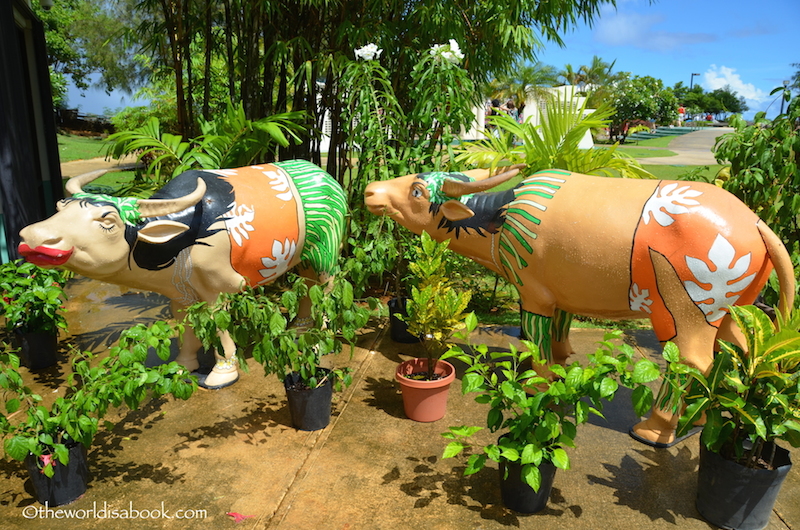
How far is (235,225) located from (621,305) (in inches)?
89.9

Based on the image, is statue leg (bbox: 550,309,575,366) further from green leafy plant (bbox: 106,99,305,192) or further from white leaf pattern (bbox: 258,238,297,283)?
green leafy plant (bbox: 106,99,305,192)

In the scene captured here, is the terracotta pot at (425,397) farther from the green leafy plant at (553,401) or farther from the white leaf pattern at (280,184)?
the white leaf pattern at (280,184)

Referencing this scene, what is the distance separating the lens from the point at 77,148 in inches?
843

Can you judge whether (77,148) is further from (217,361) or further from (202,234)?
(202,234)

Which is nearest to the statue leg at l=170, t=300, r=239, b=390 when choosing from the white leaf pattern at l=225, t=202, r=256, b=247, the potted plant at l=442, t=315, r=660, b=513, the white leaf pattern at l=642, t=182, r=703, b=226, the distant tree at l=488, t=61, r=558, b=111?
the white leaf pattern at l=225, t=202, r=256, b=247

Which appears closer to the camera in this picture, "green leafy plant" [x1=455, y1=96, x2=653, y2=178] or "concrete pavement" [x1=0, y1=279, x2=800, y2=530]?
"concrete pavement" [x1=0, y1=279, x2=800, y2=530]

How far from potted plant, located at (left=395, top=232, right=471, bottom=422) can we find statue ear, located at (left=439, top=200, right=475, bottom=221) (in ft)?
0.56

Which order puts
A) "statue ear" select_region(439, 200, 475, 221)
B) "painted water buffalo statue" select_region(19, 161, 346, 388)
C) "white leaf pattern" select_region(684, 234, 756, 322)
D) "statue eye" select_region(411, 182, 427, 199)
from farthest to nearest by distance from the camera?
"statue eye" select_region(411, 182, 427, 199) < "statue ear" select_region(439, 200, 475, 221) < "painted water buffalo statue" select_region(19, 161, 346, 388) < "white leaf pattern" select_region(684, 234, 756, 322)

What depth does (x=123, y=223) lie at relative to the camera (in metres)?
3.11

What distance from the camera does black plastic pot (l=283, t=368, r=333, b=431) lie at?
122 inches

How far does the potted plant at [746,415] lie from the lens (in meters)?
2.19

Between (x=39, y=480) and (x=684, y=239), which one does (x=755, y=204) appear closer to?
(x=684, y=239)

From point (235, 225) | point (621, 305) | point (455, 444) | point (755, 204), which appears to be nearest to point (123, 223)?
point (235, 225)

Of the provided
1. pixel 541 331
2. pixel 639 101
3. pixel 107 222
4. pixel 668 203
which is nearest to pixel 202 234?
pixel 107 222
